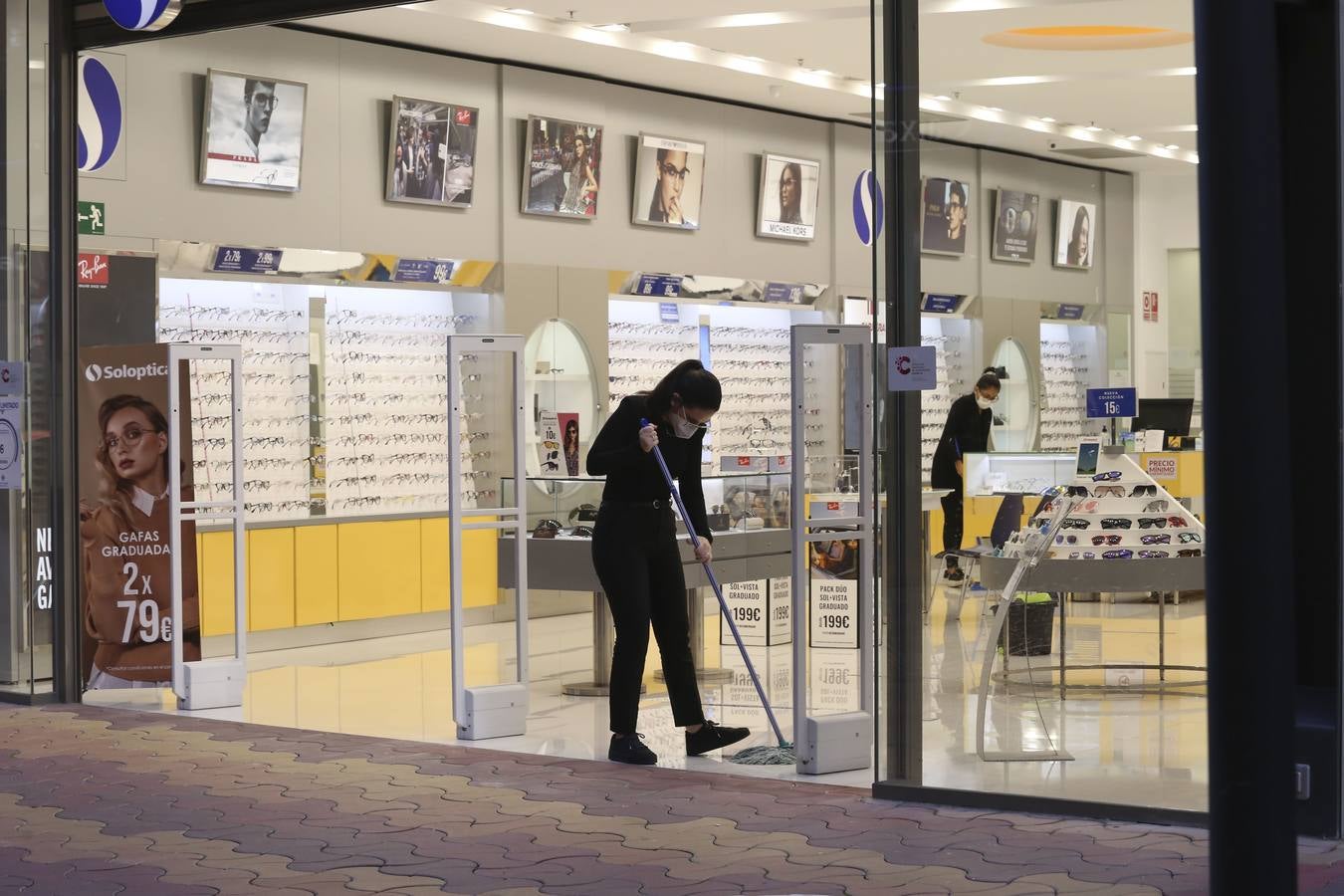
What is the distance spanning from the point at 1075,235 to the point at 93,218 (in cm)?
627

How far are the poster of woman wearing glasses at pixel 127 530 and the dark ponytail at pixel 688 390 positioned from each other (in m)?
2.87

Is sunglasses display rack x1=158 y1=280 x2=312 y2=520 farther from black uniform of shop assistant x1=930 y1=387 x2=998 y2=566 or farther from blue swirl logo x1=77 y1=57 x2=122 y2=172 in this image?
black uniform of shop assistant x1=930 y1=387 x2=998 y2=566

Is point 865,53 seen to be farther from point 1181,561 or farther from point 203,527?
point 1181,561

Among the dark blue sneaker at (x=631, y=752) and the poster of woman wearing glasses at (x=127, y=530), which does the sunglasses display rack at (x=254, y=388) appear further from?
the dark blue sneaker at (x=631, y=752)

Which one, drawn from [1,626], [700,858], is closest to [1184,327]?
[700,858]

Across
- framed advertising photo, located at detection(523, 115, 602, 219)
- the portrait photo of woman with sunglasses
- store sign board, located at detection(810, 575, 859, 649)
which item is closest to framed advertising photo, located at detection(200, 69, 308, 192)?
framed advertising photo, located at detection(523, 115, 602, 219)

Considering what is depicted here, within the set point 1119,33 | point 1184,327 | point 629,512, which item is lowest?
point 629,512

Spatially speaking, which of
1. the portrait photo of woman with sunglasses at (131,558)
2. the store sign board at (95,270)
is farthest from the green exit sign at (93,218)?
the portrait photo of woman with sunglasses at (131,558)

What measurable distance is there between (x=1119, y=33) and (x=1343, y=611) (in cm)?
211

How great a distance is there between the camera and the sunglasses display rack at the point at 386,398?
11695mm

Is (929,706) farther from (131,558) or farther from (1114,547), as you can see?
(131,558)

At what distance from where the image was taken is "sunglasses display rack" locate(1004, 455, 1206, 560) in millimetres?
6570

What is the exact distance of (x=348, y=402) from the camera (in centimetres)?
1182

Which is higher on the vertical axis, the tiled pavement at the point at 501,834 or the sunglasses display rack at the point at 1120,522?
A: the sunglasses display rack at the point at 1120,522
